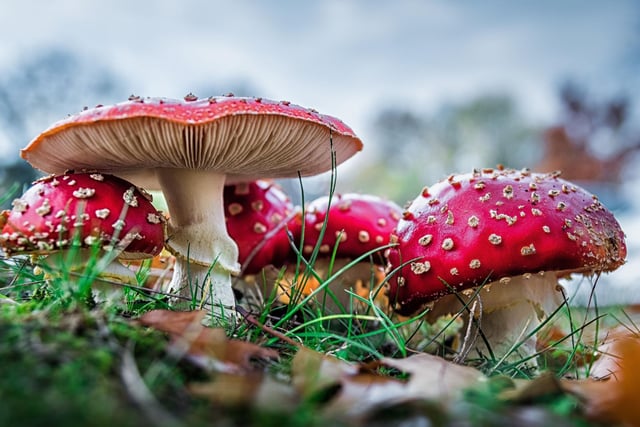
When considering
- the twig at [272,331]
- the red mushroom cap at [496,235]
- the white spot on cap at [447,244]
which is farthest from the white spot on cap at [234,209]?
the white spot on cap at [447,244]

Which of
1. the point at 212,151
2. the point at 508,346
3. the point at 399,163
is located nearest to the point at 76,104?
the point at 212,151

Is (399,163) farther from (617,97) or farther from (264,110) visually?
(264,110)

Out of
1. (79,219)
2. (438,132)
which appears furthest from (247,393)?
(438,132)

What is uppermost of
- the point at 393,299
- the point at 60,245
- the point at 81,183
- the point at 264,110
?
the point at 264,110

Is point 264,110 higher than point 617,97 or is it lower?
lower

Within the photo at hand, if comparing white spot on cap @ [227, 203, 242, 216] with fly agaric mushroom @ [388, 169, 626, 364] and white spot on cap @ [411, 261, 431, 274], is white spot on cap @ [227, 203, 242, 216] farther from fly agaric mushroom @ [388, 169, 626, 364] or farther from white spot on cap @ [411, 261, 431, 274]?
white spot on cap @ [411, 261, 431, 274]

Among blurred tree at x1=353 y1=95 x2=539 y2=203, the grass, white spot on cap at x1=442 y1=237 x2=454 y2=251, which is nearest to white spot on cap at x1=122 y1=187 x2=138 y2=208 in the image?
the grass

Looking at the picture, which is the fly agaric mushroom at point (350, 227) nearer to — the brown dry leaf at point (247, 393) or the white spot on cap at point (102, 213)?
the white spot on cap at point (102, 213)
